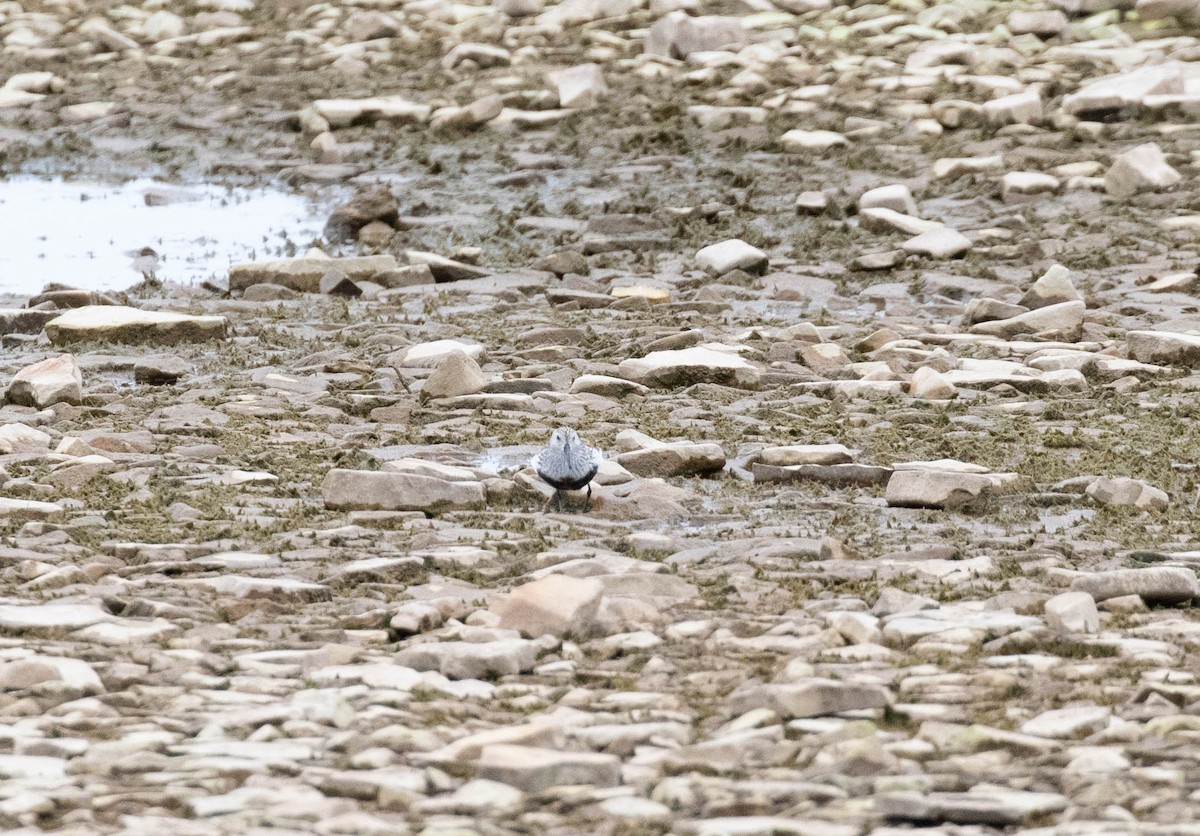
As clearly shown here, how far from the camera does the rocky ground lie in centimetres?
330

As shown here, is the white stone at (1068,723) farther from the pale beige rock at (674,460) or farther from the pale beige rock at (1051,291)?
→ the pale beige rock at (1051,291)

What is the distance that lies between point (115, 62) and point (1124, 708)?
13076 mm

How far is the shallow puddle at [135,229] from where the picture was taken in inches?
389

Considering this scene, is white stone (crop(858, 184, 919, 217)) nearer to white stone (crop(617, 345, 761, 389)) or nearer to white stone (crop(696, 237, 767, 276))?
white stone (crop(696, 237, 767, 276))

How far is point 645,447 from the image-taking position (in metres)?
5.91

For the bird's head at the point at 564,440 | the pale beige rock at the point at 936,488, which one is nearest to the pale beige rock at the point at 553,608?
the bird's head at the point at 564,440

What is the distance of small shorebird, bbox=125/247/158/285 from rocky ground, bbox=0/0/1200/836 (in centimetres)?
21

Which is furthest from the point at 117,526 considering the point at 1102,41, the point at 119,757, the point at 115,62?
the point at 115,62

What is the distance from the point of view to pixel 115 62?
15203 mm

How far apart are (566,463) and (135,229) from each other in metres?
6.35

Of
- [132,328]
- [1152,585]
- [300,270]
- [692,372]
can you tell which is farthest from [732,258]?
[1152,585]

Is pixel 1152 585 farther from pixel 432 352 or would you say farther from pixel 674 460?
pixel 432 352

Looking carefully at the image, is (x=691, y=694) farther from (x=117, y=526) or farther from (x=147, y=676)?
(x=117, y=526)

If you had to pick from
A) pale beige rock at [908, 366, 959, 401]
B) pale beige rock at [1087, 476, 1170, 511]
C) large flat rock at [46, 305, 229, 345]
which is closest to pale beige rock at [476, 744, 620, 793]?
pale beige rock at [1087, 476, 1170, 511]
